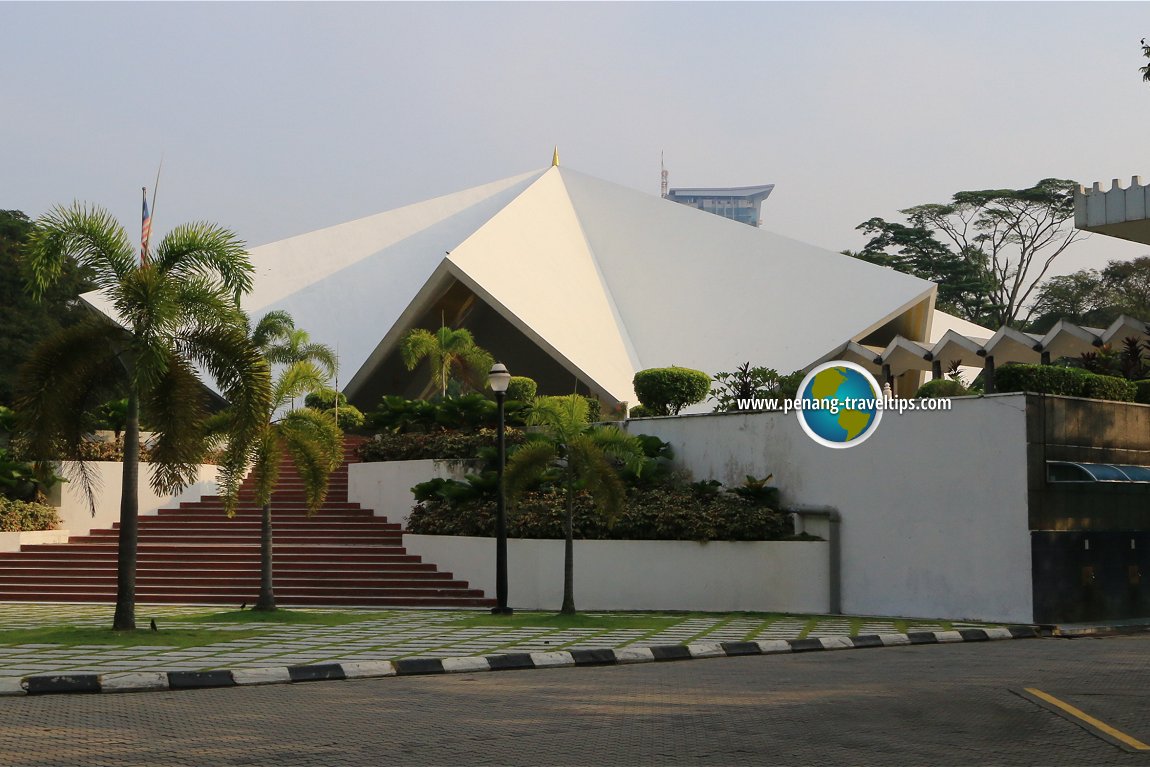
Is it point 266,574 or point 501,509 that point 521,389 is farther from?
point 266,574

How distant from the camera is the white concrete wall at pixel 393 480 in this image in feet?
64.2

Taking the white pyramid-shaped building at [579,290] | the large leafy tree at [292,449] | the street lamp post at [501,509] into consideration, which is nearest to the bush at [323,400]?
the white pyramid-shaped building at [579,290]

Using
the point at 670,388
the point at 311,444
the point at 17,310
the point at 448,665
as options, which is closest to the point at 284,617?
the point at 311,444

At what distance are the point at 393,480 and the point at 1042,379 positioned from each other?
34.3 feet

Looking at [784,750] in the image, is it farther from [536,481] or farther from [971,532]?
[536,481]

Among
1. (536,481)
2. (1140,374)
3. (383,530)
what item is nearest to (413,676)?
(536,481)

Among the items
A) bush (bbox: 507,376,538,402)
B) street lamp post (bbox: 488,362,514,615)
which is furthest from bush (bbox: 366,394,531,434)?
street lamp post (bbox: 488,362,514,615)

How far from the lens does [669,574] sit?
15953 millimetres

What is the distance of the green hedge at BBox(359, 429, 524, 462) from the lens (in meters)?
19.6

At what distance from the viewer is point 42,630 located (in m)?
12.2

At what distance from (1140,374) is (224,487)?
14398mm

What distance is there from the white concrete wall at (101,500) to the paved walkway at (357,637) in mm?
4389

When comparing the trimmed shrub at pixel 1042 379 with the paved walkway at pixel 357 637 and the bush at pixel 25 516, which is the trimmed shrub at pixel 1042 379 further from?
the bush at pixel 25 516

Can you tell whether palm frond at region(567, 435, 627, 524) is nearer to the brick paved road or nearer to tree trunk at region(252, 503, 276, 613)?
tree trunk at region(252, 503, 276, 613)
